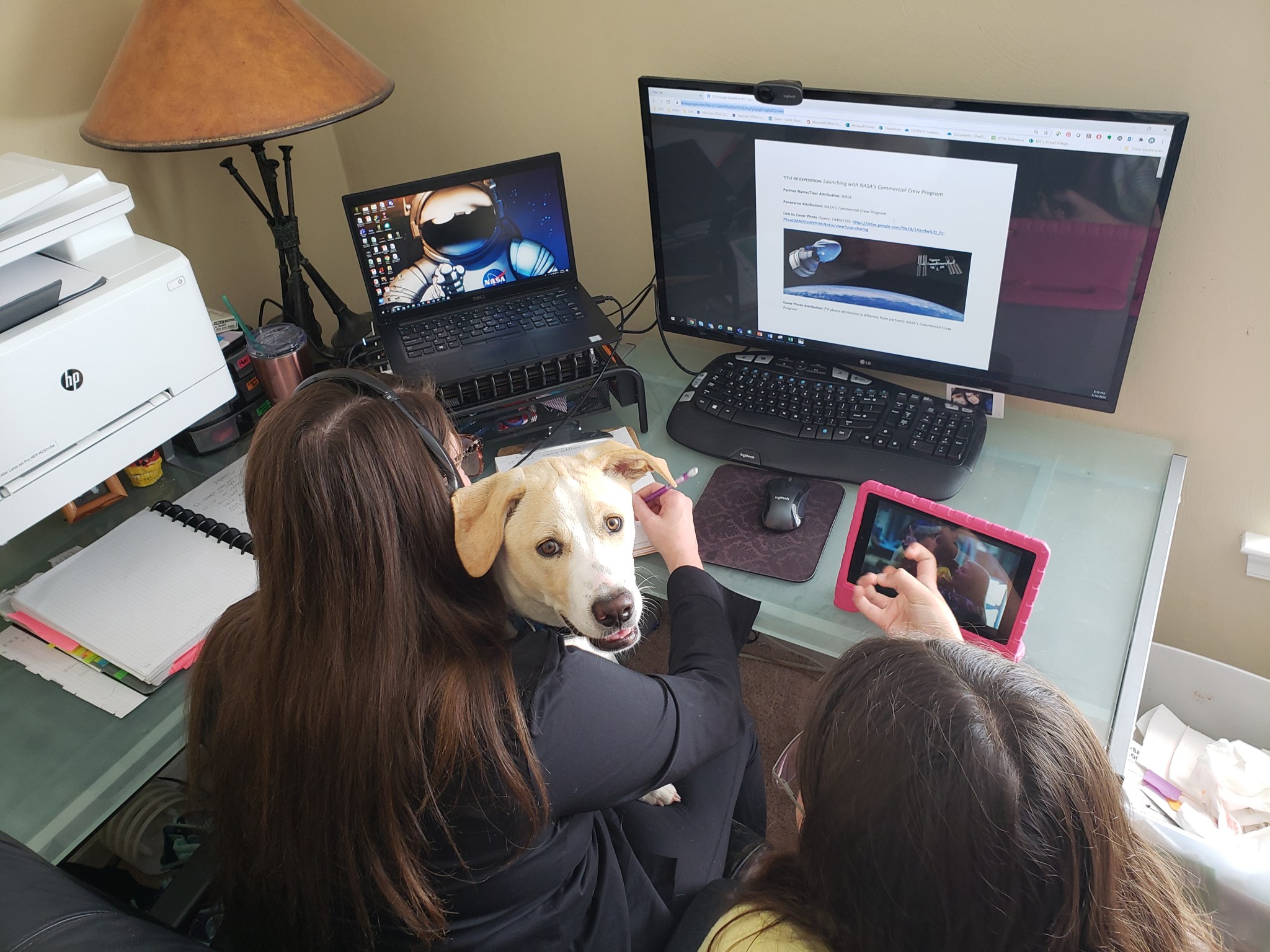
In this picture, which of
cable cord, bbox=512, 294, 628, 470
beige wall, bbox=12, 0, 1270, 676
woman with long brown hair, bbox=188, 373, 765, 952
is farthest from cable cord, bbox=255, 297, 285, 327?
woman with long brown hair, bbox=188, 373, 765, 952

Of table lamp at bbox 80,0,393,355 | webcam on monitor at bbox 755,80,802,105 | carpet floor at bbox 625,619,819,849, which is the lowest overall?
carpet floor at bbox 625,619,819,849

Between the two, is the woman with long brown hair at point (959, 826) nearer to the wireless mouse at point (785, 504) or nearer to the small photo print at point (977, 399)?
the wireless mouse at point (785, 504)

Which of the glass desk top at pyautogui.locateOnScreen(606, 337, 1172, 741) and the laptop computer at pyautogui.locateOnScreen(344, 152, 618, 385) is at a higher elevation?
the laptop computer at pyautogui.locateOnScreen(344, 152, 618, 385)

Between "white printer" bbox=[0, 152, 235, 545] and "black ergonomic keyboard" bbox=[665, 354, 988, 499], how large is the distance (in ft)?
2.38

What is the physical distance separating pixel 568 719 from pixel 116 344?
773mm

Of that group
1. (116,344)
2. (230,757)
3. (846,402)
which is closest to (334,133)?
(116,344)

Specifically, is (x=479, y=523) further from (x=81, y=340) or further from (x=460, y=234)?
(x=460, y=234)

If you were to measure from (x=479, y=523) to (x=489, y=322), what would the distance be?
0.70 meters

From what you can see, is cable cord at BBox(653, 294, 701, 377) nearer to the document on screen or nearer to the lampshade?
the document on screen

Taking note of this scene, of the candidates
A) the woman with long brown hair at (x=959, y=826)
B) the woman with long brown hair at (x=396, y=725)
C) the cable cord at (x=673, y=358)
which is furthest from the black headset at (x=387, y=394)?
the cable cord at (x=673, y=358)

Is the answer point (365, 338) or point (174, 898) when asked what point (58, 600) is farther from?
point (365, 338)

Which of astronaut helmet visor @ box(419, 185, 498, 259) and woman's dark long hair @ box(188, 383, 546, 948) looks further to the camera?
astronaut helmet visor @ box(419, 185, 498, 259)

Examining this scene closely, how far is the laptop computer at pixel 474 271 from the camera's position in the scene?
4.65 feet

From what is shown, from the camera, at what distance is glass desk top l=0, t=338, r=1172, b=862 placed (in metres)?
1.04
